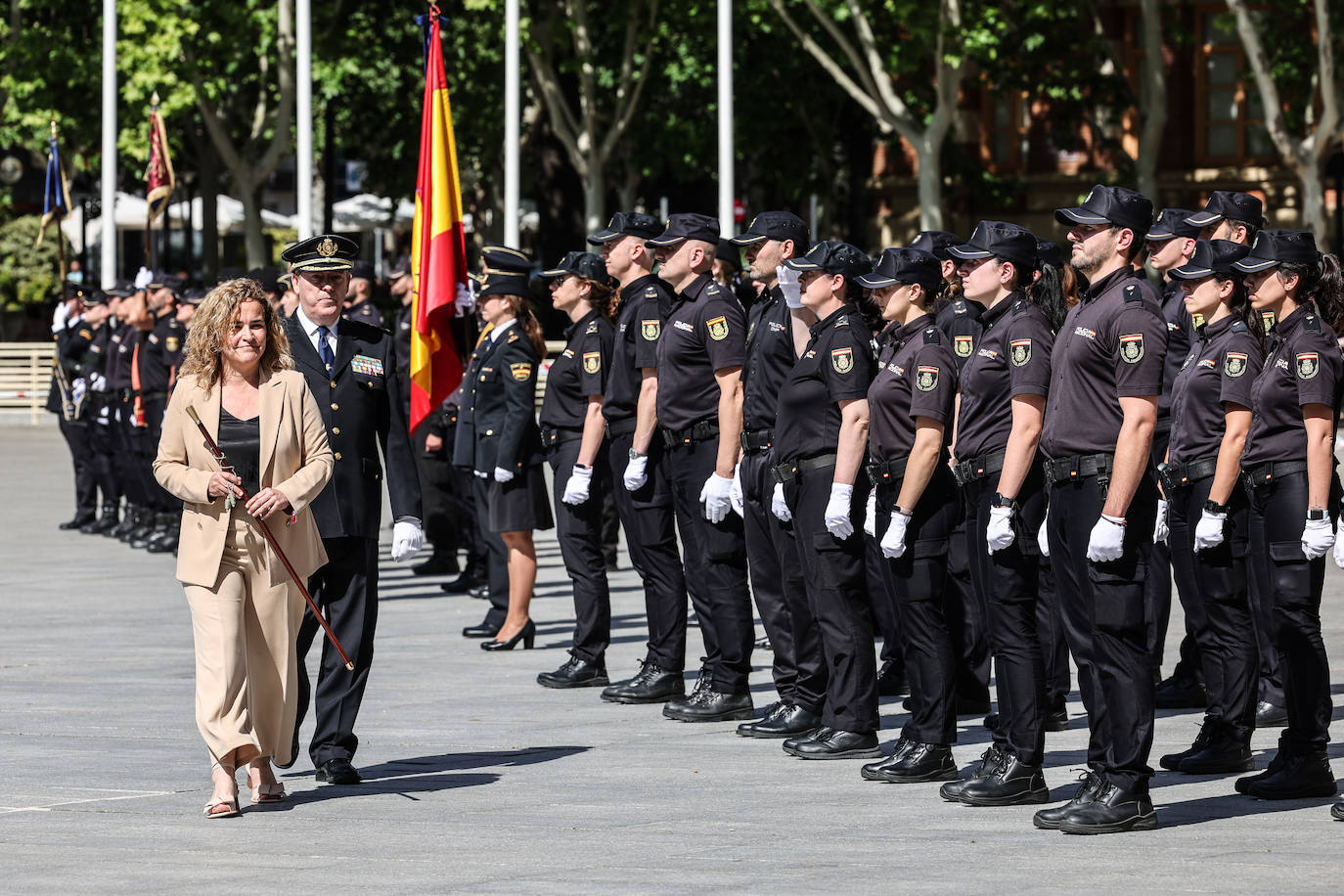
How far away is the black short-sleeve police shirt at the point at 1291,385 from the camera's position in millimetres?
8461

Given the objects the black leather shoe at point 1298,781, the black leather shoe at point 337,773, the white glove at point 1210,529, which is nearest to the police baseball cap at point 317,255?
the black leather shoe at point 337,773

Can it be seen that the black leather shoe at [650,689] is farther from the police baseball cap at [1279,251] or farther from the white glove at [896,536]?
the police baseball cap at [1279,251]

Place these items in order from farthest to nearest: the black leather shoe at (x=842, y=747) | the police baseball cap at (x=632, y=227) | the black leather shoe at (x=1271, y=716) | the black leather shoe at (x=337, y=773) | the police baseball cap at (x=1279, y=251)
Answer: the police baseball cap at (x=632, y=227) < the black leather shoe at (x=1271, y=716) < the black leather shoe at (x=842, y=747) < the black leather shoe at (x=337, y=773) < the police baseball cap at (x=1279, y=251)

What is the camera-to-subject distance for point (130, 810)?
27.0ft

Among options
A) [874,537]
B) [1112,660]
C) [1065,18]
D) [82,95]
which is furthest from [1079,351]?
[82,95]

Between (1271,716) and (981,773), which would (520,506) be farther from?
(981,773)

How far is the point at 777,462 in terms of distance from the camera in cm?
960

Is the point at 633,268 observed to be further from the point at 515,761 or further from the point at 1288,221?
the point at 1288,221

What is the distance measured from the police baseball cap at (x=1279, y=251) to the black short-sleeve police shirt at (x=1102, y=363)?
0.79m

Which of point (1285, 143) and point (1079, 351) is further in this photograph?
point (1285, 143)

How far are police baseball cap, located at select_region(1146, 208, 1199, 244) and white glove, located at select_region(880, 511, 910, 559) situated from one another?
5.06 ft

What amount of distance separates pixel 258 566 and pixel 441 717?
2403 mm

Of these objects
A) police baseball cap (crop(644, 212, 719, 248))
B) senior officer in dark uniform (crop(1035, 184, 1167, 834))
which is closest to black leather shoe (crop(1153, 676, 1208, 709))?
→ senior officer in dark uniform (crop(1035, 184, 1167, 834))

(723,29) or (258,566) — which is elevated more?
(723,29)
